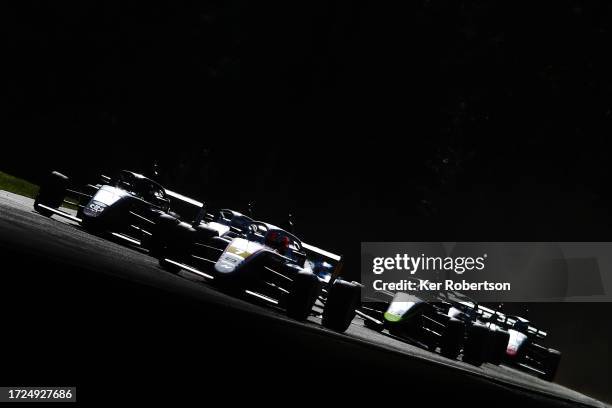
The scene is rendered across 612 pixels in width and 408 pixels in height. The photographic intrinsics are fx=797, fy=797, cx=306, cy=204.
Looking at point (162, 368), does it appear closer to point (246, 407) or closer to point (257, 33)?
point (246, 407)

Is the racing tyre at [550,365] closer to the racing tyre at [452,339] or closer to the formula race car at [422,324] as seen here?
the formula race car at [422,324]

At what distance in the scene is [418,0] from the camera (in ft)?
103

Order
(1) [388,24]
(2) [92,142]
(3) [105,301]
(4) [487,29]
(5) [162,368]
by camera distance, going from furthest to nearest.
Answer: (4) [487,29], (1) [388,24], (2) [92,142], (3) [105,301], (5) [162,368]

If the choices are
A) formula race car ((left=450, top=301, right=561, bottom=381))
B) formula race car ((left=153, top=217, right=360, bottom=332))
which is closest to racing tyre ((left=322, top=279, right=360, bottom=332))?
formula race car ((left=153, top=217, right=360, bottom=332))

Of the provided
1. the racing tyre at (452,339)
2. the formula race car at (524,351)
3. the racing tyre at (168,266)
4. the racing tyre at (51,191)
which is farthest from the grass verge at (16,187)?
the formula race car at (524,351)

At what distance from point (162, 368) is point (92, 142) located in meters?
25.2

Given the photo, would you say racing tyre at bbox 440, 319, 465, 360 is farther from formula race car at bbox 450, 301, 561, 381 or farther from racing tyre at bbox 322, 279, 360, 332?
racing tyre at bbox 322, 279, 360, 332

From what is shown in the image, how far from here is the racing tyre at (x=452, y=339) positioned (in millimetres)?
14250

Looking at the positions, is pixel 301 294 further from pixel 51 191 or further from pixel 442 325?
pixel 442 325

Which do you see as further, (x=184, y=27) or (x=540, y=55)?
(x=540, y=55)

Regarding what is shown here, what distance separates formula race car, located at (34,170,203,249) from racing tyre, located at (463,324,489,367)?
585 cm

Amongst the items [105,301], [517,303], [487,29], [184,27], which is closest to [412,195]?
[517,303]

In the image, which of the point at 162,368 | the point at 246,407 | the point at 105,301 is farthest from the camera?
the point at 105,301

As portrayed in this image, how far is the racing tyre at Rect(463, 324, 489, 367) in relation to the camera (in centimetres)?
1440
